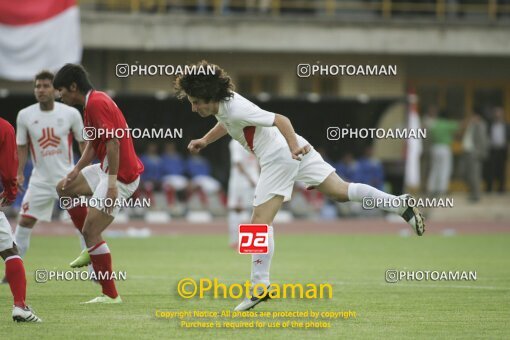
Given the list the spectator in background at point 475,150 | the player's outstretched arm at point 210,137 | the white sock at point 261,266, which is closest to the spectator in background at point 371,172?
the spectator in background at point 475,150

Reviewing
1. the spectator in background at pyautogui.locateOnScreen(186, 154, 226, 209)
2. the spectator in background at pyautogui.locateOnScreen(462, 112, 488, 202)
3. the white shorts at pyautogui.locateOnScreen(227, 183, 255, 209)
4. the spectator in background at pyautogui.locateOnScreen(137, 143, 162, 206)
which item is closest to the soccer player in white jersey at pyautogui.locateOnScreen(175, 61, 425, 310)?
the white shorts at pyautogui.locateOnScreen(227, 183, 255, 209)

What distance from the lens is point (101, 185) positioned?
1072 cm

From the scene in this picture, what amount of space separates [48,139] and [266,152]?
12.9ft

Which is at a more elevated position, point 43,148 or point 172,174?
point 43,148

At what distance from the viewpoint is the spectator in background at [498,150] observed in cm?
3117

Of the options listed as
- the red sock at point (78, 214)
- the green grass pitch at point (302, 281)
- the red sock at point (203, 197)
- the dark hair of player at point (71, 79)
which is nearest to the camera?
the green grass pitch at point (302, 281)

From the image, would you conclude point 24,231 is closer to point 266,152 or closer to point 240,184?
point 266,152

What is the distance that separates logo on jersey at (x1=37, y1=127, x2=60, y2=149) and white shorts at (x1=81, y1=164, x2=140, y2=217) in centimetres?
224

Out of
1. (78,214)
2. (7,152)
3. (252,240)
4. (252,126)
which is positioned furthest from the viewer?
(78,214)

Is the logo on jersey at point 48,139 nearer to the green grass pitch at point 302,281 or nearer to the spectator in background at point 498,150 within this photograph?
the green grass pitch at point 302,281

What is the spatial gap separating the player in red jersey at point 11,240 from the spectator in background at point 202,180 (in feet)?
59.9

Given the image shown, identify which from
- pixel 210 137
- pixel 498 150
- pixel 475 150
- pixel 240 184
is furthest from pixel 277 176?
pixel 498 150

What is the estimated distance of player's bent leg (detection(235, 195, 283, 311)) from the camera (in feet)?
33.2

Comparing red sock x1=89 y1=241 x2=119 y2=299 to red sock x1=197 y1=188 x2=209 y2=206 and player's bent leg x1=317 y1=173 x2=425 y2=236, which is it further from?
red sock x1=197 y1=188 x2=209 y2=206
